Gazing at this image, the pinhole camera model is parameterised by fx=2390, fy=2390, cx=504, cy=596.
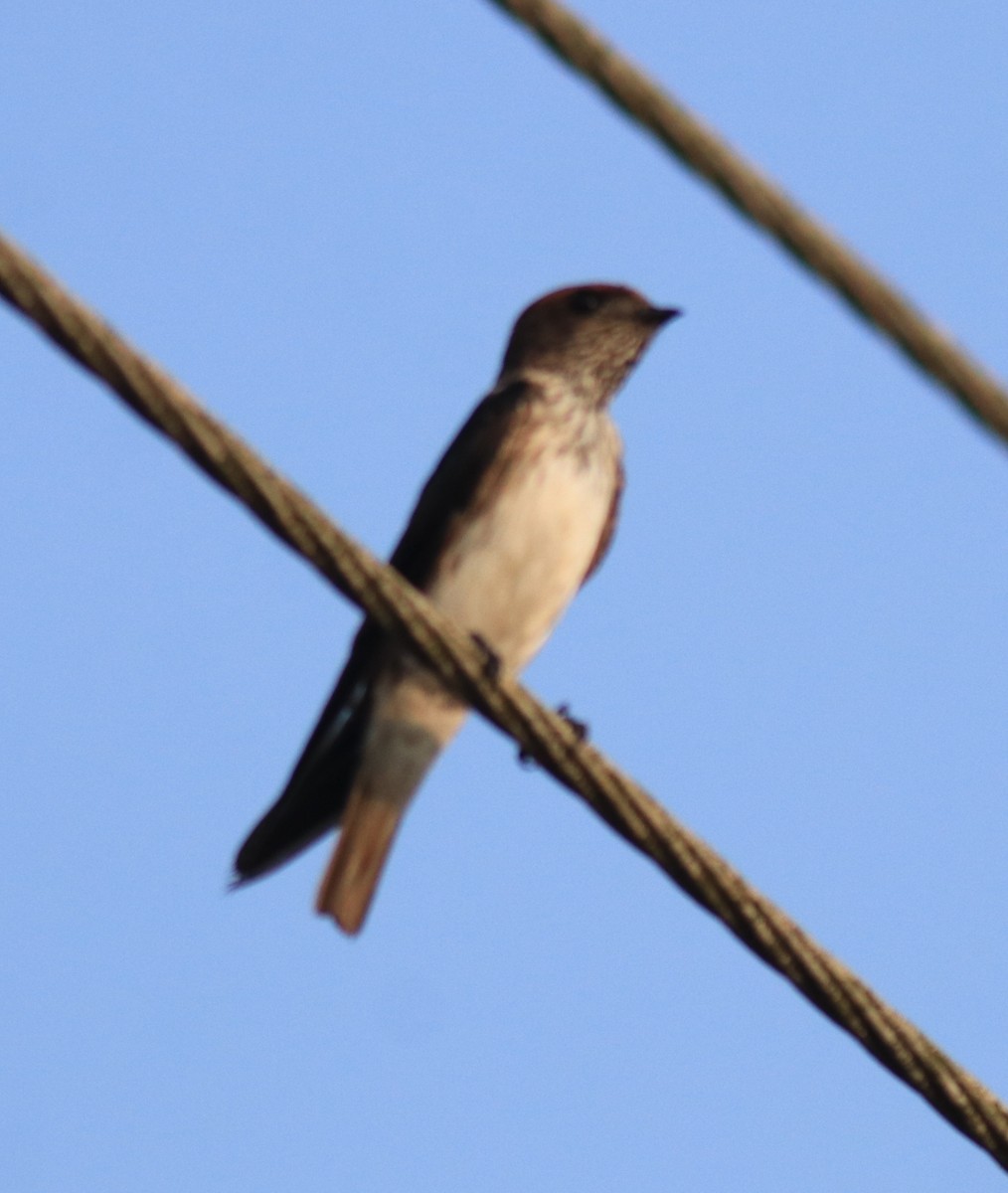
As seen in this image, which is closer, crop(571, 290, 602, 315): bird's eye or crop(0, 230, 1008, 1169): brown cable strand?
crop(0, 230, 1008, 1169): brown cable strand

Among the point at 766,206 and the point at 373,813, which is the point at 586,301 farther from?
the point at 766,206

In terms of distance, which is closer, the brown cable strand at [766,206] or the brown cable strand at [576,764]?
the brown cable strand at [766,206]

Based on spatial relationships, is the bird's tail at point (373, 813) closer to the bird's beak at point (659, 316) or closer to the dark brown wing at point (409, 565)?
the dark brown wing at point (409, 565)

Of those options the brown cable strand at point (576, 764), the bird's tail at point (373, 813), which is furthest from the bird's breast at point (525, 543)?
the brown cable strand at point (576, 764)

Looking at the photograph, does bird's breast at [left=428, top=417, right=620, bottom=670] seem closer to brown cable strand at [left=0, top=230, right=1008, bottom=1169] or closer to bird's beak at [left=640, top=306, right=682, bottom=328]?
bird's beak at [left=640, top=306, right=682, bottom=328]

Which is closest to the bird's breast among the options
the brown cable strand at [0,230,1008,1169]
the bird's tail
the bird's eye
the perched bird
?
the perched bird
